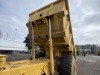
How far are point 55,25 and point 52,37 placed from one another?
0.50 metres

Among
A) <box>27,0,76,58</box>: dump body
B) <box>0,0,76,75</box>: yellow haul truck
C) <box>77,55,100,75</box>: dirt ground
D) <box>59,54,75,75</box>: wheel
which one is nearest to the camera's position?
<box>0,0,76,75</box>: yellow haul truck

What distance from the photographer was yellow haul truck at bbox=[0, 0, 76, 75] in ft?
16.7

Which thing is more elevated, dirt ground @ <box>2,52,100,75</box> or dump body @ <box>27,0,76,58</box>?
dump body @ <box>27,0,76,58</box>

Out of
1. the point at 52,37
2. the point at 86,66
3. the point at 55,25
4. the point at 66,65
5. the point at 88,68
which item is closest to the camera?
the point at 55,25

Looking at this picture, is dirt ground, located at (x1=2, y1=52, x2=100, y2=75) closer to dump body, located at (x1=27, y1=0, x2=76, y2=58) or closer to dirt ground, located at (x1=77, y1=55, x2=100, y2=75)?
dirt ground, located at (x1=77, y1=55, x2=100, y2=75)

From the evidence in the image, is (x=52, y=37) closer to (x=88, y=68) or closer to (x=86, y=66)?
(x=88, y=68)

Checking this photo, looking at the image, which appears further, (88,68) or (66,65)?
(88,68)

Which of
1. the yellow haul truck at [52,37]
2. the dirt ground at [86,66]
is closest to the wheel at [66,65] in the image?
the yellow haul truck at [52,37]

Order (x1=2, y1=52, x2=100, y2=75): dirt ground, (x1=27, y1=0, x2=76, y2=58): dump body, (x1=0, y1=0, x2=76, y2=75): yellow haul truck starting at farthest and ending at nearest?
(x1=2, y1=52, x2=100, y2=75): dirt ground
(x1=27, y1=0, x2=76, y2=58): dump body
(x1=0, y1=0, x2=76, y2=75): yellow haul truck

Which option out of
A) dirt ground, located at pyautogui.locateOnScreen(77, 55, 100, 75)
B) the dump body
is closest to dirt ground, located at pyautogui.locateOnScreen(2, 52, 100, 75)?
dirt ground, located at pyautogui.locateOnScreen(77, 55, 100, 75)

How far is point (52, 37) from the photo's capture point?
18.8 ft

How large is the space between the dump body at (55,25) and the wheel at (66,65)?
0.37m

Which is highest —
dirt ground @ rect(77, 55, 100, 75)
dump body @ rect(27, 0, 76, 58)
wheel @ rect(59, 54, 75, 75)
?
dump body @ rect(27, 0, 76, 58)

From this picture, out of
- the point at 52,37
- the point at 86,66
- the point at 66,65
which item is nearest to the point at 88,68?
the point at 86,66
